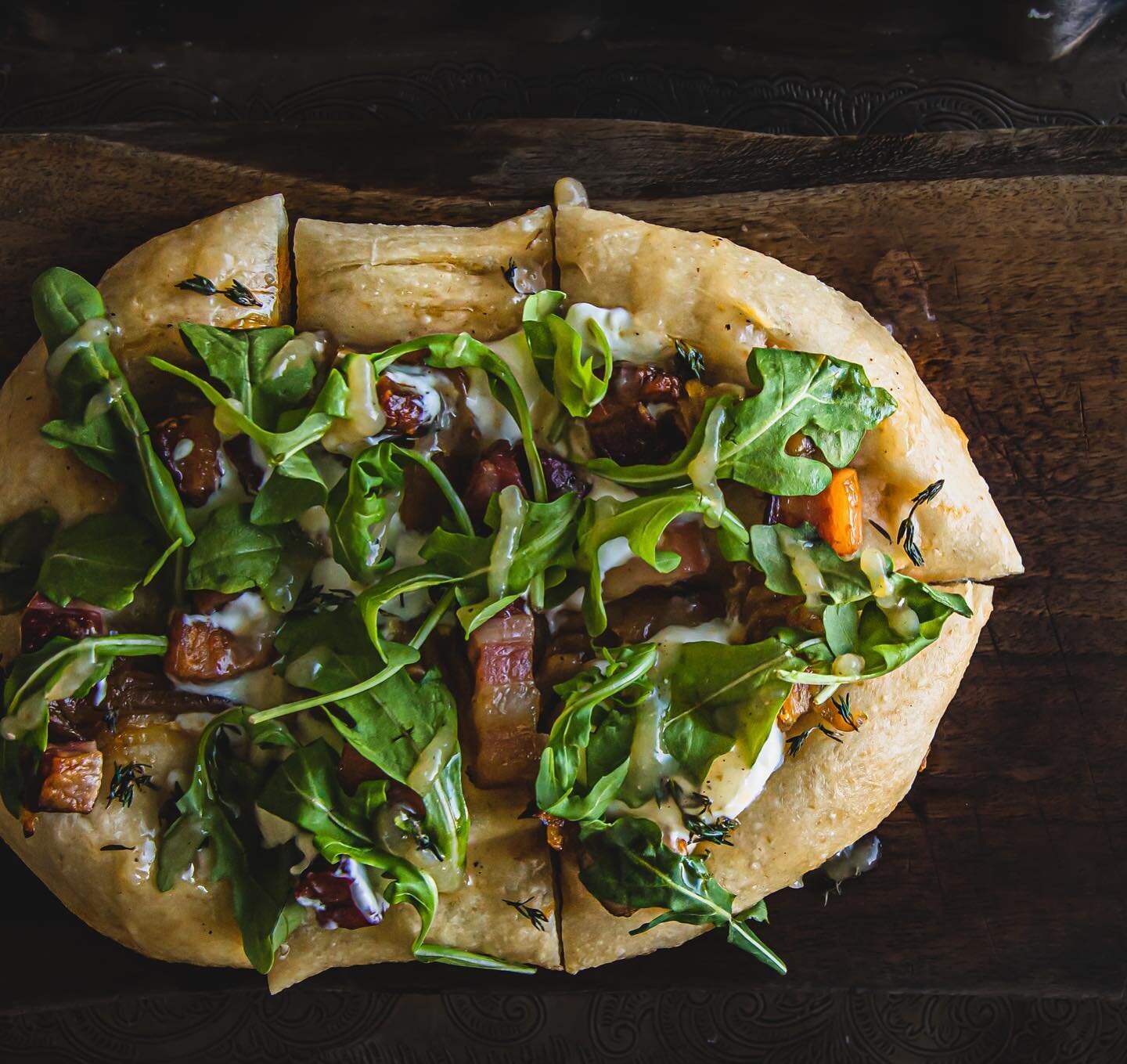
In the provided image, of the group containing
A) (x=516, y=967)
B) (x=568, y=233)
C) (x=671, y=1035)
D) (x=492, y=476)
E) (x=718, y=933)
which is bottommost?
(x=671, y=1035)

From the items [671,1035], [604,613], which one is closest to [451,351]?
[604,613]

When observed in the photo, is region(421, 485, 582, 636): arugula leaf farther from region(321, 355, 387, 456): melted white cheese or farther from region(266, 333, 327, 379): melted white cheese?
region(266, 333, 327, 379): melted white cheese

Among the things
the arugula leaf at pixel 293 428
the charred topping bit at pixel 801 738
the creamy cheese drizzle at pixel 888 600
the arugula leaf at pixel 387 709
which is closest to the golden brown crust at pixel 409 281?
the arugula leaf at pixel 293 428

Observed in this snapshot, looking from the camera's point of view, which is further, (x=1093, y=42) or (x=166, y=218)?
(x=1093, y=42)

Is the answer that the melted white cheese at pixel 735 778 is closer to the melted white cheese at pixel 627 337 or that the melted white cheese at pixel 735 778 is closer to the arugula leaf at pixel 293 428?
the melted white cheese at pixel 627 337

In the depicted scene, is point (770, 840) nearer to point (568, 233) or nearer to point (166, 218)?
point (568, 233)

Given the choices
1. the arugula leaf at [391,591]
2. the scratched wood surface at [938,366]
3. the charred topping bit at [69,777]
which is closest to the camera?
the arugula leaf at [391,591]
